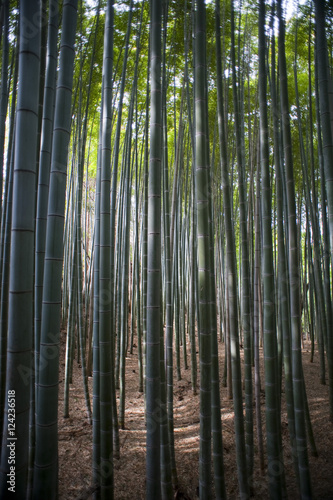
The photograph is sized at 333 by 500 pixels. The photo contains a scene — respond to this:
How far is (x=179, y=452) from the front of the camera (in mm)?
2764

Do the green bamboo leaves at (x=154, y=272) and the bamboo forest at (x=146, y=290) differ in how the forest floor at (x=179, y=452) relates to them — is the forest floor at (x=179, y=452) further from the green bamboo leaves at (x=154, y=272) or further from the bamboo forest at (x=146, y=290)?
the green bamboo leaves at (x=154, y=272)

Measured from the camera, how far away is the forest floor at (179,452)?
2283 millimetres

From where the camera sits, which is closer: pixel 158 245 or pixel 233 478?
pixel 158 245

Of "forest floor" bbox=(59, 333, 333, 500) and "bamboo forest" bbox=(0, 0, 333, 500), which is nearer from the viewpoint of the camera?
"bamboo forest" bbox=(0, 0, 333, 500)

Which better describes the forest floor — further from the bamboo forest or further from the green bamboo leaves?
the green bamboo leaves

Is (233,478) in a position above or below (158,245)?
below

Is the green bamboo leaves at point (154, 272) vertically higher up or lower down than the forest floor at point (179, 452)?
higher up

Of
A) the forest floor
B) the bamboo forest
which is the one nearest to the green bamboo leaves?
the bamboo forest

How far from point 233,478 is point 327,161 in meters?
2.38

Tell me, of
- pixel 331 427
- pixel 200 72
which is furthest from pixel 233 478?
pixel 200 72

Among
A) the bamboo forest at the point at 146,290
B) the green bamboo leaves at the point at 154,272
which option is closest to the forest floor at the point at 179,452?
the bamboo forest at the point at 146,290

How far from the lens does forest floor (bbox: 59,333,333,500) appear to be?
2283 millimetres

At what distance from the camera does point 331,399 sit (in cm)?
320

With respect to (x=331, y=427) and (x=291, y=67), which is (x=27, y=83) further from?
(x=291, y=67)
